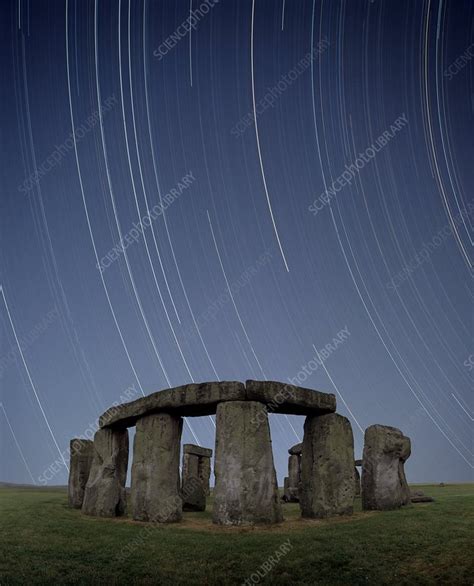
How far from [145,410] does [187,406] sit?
4.86 feet

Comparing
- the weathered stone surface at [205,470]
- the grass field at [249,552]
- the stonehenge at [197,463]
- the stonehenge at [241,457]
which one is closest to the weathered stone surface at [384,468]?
the stonehenge at [241,457]

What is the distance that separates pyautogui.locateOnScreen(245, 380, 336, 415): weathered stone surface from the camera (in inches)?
584

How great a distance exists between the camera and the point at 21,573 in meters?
9.69

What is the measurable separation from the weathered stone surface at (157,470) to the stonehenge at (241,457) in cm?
3

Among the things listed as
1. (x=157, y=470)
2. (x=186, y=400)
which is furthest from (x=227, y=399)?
(x=157, y=470)

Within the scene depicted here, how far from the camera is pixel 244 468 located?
46.5 feet

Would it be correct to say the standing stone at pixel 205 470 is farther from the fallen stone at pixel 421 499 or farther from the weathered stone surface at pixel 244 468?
the weathered stone surface at pixel 244 468

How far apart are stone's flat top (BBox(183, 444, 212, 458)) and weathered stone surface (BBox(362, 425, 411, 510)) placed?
11.5 metres

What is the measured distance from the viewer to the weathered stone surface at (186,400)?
14930 mm

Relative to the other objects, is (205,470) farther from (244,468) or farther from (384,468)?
(244,468)

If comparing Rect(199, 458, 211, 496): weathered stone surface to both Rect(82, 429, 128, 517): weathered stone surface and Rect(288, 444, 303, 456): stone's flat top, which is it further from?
Rect(82, 429, 128, 517): weathered stone surface

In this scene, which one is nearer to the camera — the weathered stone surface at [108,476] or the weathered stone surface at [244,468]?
the weathered stone surface at [244,468]

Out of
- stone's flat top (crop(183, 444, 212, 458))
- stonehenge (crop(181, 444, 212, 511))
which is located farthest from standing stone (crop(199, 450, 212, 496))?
stone's flat top (crop(183, 444, 212, 458))

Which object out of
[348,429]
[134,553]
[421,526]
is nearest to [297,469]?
[348,429]
